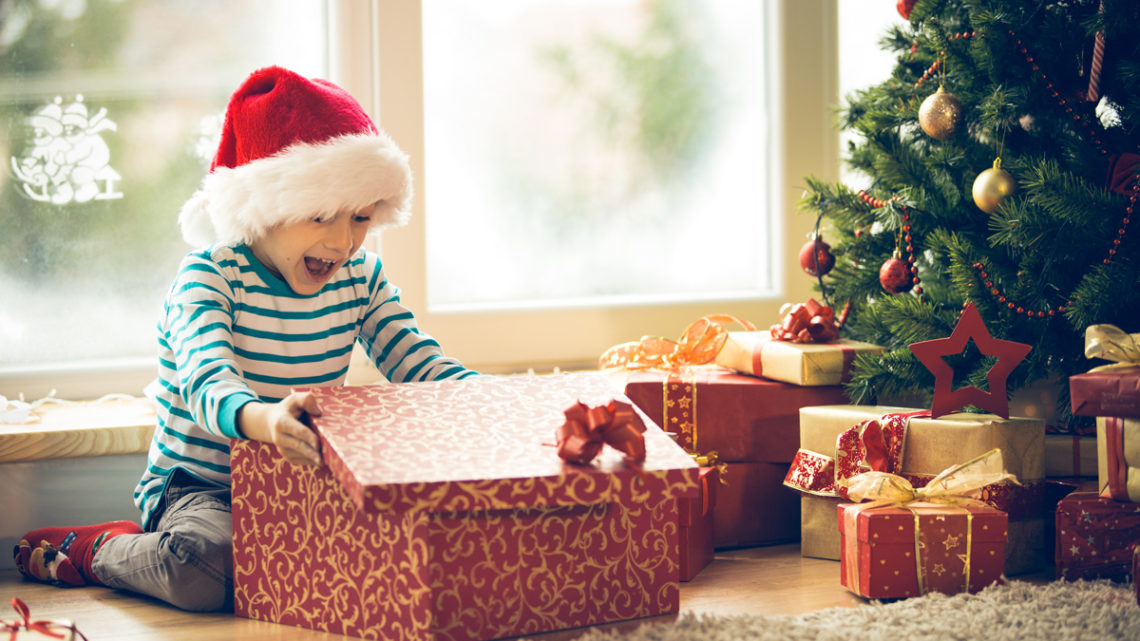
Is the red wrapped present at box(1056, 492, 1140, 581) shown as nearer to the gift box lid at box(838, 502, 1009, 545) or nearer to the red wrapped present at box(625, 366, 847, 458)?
the gift box lid at box(838, 502, 1009, 545)

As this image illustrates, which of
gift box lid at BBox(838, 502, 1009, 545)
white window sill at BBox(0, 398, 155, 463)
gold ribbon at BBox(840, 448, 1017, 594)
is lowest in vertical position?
gift box lid at BBox(838, 502, 1009, 545)

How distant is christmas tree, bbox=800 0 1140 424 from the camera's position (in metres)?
1.29

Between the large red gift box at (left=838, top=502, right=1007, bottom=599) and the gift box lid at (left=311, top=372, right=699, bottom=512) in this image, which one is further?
the large red gift box at (left=838, top=502, right=1007, bottom=599)

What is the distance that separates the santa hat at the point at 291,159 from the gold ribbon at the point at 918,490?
2.26 ft

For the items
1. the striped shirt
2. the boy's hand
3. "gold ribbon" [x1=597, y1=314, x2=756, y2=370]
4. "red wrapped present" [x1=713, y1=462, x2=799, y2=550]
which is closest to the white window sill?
the striped shirt

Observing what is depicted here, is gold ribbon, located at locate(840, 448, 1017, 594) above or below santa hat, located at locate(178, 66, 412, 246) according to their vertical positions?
below

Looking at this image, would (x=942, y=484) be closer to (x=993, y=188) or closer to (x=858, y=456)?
(x=858, y=456)

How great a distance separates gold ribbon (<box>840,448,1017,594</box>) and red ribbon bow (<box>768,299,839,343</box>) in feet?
0.95

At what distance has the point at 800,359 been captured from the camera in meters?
1.41

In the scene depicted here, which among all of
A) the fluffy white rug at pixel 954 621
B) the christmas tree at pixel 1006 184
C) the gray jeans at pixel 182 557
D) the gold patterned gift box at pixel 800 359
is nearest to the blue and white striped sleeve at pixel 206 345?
the gray jeans at pixel 182 557

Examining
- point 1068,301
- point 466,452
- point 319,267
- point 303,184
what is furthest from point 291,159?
point 1068,301

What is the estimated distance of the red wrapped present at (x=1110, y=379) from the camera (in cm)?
115

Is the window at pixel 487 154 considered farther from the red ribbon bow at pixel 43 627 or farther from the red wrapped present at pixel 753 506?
the red ribbon bow at pixel 43 627

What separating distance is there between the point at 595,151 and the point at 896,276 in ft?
2.05
